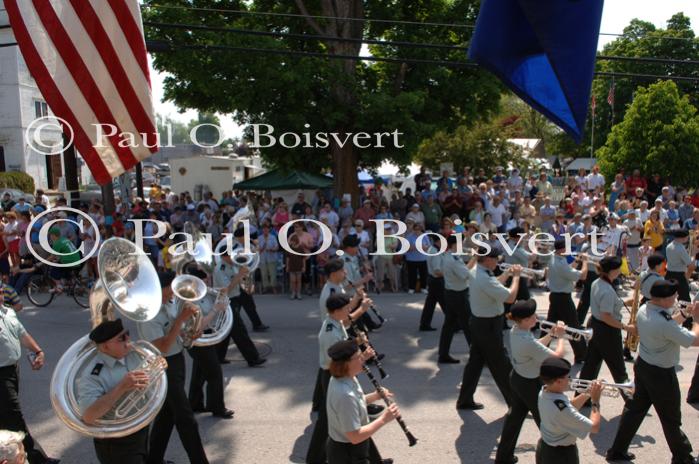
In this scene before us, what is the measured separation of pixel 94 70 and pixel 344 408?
443 cm

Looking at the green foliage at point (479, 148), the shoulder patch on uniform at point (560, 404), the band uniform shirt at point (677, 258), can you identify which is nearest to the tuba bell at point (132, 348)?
the shoulder patch on uniform at point (560, 404)

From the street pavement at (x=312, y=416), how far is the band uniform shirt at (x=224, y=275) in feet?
3.43

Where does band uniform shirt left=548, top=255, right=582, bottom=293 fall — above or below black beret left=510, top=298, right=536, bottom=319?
below

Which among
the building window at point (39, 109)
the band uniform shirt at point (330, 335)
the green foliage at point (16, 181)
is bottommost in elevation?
the band uniform shirt at point (330, 335)

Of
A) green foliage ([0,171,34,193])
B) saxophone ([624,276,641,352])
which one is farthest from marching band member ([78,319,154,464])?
green foliage ([0,171,34,193])

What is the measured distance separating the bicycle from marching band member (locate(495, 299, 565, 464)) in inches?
369

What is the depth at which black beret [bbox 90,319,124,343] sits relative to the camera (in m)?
4.63

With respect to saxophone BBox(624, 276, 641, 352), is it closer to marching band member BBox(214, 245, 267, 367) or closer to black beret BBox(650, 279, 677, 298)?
black beret BBox(650, 279, 677, 298)

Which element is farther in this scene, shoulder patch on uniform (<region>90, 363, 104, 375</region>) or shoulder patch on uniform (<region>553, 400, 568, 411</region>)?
shoulder patch on uniform (<region>553, 400, 568, 411</region>)

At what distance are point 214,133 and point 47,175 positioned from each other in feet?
93.2

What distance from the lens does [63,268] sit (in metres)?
13.5

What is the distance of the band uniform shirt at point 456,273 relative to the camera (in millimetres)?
9000

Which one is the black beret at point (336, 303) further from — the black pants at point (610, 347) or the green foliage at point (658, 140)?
the green foliage at point (658, 140)

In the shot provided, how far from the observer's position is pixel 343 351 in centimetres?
469
